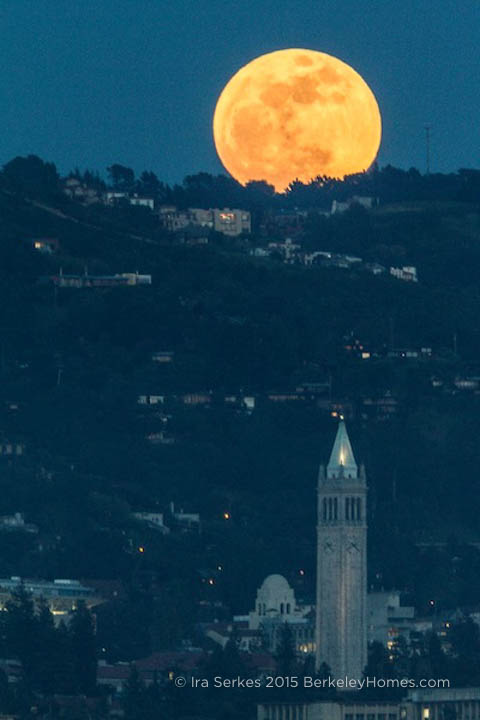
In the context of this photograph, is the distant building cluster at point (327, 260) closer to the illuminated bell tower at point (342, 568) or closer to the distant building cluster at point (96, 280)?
the distant building cluster at point (96, 280)

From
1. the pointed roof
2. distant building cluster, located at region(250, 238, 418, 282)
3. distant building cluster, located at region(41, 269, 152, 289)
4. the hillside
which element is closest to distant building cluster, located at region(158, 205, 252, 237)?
the hillside

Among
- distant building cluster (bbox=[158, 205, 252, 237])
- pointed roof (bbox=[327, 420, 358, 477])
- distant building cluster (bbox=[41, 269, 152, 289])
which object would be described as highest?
distant building cluster (bbox=[158, 205, 252, 237])

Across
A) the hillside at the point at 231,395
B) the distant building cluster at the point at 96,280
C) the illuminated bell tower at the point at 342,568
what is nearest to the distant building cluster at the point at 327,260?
the hillside at the point at 231,395

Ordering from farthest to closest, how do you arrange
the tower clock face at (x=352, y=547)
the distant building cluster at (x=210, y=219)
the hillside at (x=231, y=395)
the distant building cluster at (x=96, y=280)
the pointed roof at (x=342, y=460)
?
the distant building cluster at (x=210, y=219), the distant building cluster at (x=96, y=280), the hillside at (x=231, y=395), the pointed roof at (x=342, y=460), the tower clock face at (x=352, y=547)

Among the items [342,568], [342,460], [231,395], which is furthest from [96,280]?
[342,568]

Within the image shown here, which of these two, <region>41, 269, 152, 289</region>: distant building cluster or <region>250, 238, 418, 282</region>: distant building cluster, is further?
<region>250, 238, 418, 282</region>: distant building cluster

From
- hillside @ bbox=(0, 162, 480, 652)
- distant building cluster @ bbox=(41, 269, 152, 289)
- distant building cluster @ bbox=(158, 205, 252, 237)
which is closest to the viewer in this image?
hillside @ bbox=(0, 162, 480, 652)

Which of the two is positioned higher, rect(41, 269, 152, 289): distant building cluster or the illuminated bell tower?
rect(41, 269, 152, 289): distant building cluster

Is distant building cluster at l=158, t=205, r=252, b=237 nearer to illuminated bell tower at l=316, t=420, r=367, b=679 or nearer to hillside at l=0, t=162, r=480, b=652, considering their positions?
hillside at l=0, t=162, r=480, b=652
